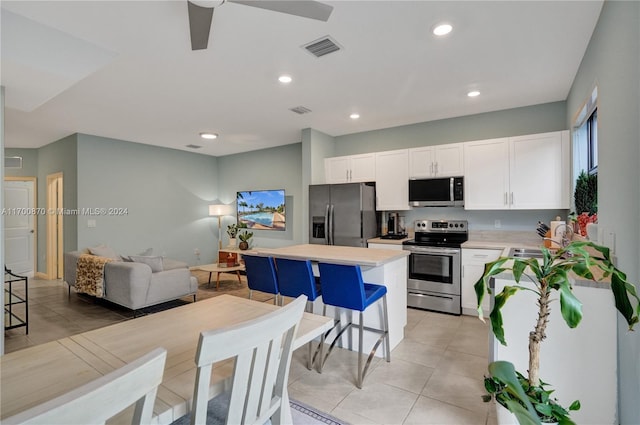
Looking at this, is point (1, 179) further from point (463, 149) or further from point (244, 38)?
point (463, 149)

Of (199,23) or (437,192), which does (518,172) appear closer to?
(437,192)

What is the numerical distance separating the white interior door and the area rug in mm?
7602

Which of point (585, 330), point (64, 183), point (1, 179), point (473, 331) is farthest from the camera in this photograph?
point (64, 183)

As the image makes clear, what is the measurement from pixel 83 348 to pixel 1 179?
2382 mm

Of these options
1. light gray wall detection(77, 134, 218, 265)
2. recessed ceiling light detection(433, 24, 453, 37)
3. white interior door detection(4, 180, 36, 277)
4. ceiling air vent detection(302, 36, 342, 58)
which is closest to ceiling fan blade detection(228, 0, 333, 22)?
ceiling air vent detection(302, 36, 342, 58)

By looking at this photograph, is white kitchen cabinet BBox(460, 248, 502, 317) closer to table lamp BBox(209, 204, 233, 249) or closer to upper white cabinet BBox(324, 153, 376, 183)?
upper white cabinet BBox(324, 153, 376, 183)

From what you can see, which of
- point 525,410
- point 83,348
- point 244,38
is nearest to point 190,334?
point 83,348

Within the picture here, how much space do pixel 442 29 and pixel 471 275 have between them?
2.80 meters

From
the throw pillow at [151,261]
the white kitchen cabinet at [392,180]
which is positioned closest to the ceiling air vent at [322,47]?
the white kitchen cabinet at [392,180]

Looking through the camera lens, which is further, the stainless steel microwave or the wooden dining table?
the stainless steel microwave

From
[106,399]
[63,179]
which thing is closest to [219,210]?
[63,179]

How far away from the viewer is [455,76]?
314cm

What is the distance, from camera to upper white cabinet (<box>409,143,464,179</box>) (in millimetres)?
4184

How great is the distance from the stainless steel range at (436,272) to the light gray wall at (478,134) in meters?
0.37
